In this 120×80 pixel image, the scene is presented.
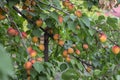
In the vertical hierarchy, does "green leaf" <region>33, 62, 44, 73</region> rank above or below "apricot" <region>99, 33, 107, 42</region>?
above

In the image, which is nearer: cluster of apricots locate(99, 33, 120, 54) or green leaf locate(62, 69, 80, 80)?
green leaf locate(62, 69, 80, 80)

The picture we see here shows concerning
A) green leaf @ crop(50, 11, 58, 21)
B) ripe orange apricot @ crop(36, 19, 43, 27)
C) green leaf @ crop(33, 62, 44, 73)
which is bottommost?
green leaf @ crop(33, 62, 44, 73)

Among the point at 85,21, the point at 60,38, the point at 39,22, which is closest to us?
the point at 85,21

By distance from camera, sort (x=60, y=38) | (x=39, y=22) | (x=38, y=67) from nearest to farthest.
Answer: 1. (x=38, y=67)
2. (x=39, y=22)
3. (x=60, y=38)

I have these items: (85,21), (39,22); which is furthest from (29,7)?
(85,21)

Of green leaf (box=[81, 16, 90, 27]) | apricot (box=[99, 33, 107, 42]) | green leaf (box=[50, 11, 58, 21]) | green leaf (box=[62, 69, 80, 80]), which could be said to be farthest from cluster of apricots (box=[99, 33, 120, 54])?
green leaf (box=[62, 69, 80, 80])

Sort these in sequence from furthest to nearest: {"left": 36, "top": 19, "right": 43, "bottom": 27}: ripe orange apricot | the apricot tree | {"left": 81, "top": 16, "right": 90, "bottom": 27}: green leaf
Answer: {"left": 36, "top": 19, "right": 43, "bottom": 27}: ripe orange apricot, {"left": 81, "top": 16, "right": 90, "bottom": 27}: green leaf, the apricot tree

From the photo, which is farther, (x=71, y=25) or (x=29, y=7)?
(x=29, y=7)

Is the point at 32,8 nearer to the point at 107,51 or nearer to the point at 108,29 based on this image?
the point at 108,29

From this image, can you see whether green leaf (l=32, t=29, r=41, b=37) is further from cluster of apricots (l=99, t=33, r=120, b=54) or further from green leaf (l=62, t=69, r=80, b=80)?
green leaf (l=62, t=69, r=80, b=80)

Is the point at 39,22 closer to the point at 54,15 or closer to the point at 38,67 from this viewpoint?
the point at 54,15

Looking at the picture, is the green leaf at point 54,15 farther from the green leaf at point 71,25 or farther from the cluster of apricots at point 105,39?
the cluster of apricots at point 105,39

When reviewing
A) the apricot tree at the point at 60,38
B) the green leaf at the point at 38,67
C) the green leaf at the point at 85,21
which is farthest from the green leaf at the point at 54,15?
the green leaf at the point at 38,67

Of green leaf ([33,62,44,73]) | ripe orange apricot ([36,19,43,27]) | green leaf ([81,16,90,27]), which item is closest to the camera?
green leaf ([33,62,44,73])
